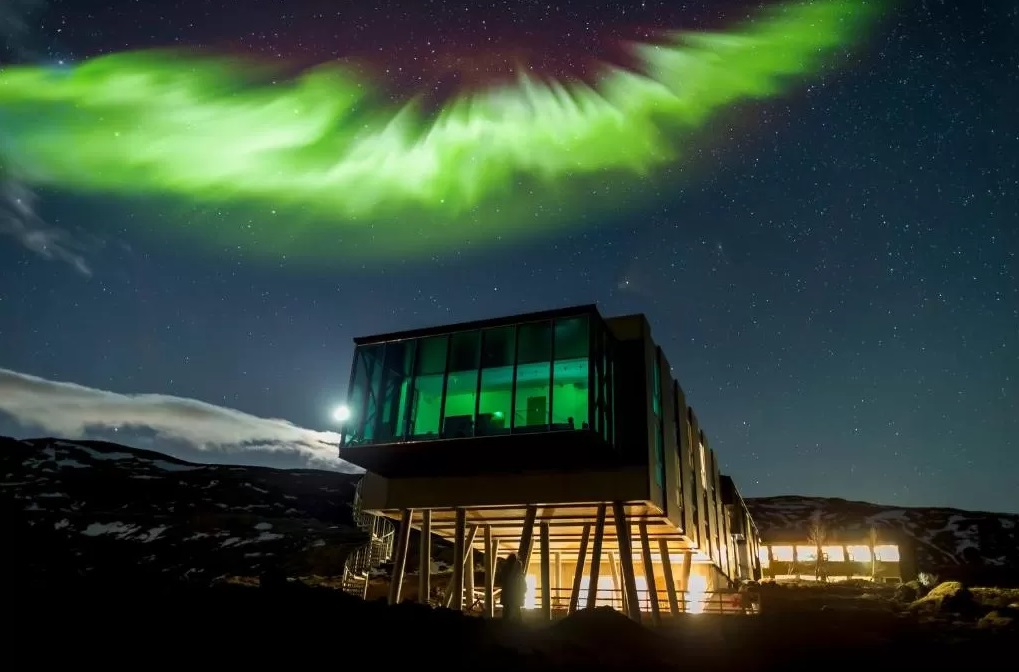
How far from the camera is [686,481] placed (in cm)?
3553

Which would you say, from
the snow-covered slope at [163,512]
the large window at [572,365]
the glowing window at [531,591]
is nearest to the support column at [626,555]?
the large window at [572,365]

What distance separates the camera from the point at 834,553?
65.9 m

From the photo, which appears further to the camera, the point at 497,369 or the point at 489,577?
the point at 489,577

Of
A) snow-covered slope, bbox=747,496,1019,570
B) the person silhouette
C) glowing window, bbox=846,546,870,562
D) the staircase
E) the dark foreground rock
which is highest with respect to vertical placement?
snow-covered slope, bbox=747,496,1019,570

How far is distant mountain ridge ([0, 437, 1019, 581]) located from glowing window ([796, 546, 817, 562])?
9702 mm

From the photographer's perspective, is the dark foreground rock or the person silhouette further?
the person silhouette

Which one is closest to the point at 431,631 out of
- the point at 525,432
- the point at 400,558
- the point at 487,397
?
the point at 525,432

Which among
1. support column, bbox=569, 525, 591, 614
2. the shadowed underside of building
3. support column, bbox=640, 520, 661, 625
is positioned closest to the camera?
the shadowed underside of building

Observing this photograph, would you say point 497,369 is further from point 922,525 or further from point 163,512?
point 922,525

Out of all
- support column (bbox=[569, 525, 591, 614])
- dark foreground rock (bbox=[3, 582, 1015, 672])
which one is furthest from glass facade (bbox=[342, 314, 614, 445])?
dark foreground rock (bbox=[3, 582, 1015, 672])

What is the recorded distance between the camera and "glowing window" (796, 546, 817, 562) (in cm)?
6895

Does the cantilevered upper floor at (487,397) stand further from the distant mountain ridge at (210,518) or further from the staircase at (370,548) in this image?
the distant mountain ridge at (210,518)

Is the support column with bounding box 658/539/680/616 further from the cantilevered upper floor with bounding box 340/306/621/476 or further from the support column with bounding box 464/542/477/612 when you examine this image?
the support column with bounding box 464/542/477/612

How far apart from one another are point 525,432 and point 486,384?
10.9 ft
